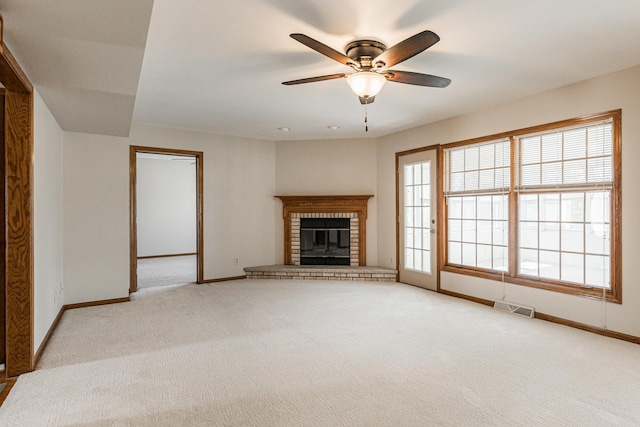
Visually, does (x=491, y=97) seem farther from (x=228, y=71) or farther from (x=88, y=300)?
(x=88, y=300)

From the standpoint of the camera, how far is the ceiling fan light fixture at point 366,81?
2.86 meters

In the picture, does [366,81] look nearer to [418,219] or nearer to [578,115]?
[578,115]

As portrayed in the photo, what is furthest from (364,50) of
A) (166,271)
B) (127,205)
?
(166,271)

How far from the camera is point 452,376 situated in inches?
106

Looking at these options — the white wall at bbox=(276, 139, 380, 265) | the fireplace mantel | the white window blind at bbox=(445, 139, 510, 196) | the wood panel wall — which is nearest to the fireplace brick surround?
the fireplace mantel

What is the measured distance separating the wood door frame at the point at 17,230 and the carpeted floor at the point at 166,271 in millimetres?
3138

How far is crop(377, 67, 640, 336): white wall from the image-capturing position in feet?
11.2

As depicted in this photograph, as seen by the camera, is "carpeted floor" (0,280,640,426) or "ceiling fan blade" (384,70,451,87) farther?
"ceiling fan blade" (384,70,451,87)

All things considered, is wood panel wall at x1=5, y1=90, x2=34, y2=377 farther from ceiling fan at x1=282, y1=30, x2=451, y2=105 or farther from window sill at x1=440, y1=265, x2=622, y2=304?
window sill at x1=440, y1=265, x2=622, y2=304

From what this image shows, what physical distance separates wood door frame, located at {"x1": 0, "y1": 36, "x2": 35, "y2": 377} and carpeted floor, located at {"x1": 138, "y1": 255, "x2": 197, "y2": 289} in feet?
10.3

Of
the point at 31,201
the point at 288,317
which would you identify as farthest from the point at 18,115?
the point at 288,317

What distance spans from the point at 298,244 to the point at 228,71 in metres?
3.90

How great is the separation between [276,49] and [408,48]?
3.62 ft

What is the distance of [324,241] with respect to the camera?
683 centimetres
